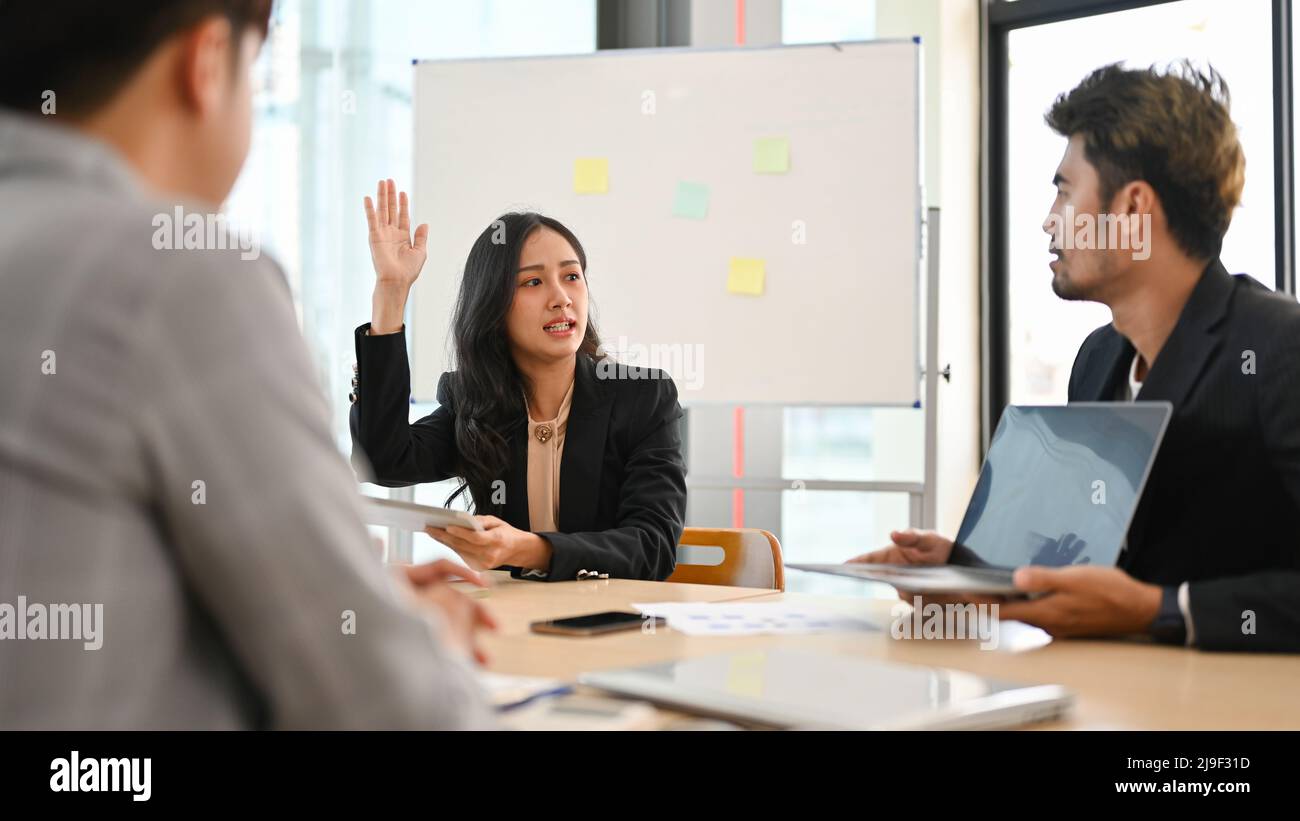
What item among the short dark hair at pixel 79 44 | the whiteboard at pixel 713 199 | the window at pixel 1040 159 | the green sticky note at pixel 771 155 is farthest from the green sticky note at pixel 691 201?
the short dark hair at pixel 79 44

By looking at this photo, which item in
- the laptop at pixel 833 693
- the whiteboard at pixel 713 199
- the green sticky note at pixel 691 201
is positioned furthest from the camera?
the green sticky note at pixel 691 201

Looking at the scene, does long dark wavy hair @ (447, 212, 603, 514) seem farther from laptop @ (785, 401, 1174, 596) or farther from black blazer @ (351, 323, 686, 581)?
laptop @ (785, 401, 1174, 596)

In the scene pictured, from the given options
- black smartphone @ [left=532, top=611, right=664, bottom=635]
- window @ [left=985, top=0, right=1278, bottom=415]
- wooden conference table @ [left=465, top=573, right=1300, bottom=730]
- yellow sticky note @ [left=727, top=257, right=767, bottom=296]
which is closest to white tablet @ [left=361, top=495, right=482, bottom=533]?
wooden conference table @ [left=465, top=573, right=1300, bottom=730]

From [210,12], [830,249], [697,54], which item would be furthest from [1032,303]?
[210,12]

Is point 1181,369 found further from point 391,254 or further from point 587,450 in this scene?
point 391,254

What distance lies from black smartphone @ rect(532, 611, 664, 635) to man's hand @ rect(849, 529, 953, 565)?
37 centimetres

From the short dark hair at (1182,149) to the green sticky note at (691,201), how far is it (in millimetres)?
1665

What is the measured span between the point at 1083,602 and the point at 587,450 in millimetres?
1155

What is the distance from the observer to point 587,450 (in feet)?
7.36

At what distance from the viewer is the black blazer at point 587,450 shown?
222 cm

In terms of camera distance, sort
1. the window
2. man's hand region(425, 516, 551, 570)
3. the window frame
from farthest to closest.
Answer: the window frame → the window → man's hand region(425, 516, 551, 570)

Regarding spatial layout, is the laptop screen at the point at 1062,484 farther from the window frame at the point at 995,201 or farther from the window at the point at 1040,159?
the window frame at the point at 995,201

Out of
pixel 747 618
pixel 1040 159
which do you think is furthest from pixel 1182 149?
pixel 1040 159

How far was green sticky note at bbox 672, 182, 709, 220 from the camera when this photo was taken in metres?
3.21
